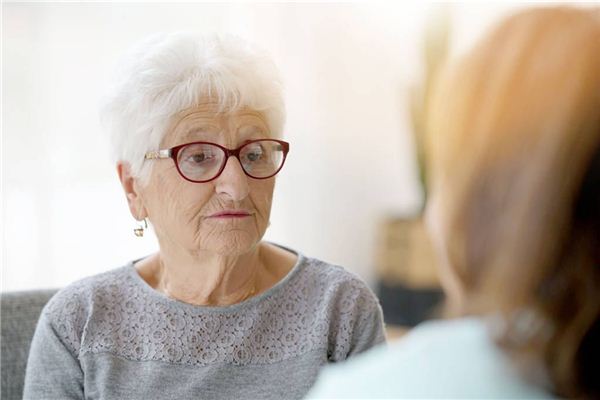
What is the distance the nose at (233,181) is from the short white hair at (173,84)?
0.11 m

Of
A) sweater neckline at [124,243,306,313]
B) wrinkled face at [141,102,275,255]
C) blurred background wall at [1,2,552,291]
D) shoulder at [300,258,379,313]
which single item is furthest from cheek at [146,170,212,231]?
blurred background wall at [1,2,552,291]

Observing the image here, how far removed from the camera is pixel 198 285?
1.70 metres

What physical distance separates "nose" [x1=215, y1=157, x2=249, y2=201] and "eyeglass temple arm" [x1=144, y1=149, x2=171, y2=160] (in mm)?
106

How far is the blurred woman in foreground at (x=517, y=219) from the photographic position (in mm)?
679

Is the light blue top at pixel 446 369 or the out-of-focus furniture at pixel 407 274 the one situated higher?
the light blue top at pixel 446 369

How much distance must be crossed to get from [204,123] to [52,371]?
22.3 inches

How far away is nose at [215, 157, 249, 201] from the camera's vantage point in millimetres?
1607

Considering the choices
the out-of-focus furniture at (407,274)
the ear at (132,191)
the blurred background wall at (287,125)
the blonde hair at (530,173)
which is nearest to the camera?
the blonde hair at (530,173)

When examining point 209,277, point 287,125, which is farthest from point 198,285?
point 287,125

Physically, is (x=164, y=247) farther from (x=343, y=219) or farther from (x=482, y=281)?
(x=343, y=219)

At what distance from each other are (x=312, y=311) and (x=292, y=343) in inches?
3.2

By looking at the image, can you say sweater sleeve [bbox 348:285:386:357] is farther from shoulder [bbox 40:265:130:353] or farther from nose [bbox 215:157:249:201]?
shoulder [bbox 40:265:130:353]

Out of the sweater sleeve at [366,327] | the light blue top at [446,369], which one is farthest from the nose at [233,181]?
the light blue top at [446,369]

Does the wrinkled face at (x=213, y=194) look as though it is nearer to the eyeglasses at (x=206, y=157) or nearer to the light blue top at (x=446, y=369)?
the eyeglasses at (x=206, y=157)
